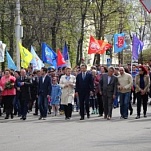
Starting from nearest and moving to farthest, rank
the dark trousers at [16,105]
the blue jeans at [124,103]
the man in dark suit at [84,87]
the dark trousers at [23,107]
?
1. the blue jeans at [124,103]
2. the man in dark suit at [84,87]
3. the dark trousers at [23,107]
4. the dark trousers at [16,105]

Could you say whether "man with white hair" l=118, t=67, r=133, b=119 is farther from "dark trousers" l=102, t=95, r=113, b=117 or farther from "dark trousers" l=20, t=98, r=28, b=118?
"dark trousers" l=20, t=98, r=28, b=118

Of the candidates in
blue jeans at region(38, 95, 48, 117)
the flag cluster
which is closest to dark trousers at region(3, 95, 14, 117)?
blue jeans at region(38, 95, 48, 117)

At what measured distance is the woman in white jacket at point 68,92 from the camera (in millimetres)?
18594

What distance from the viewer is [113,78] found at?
18.2 meters

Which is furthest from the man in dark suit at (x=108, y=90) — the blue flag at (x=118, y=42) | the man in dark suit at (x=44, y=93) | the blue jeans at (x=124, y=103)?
the blue flag at (x=118, y=42)

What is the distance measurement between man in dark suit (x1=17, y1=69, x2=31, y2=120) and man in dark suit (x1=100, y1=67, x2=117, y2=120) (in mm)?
2841

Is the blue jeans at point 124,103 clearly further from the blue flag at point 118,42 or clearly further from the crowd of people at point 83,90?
the blue flag at point 118,42

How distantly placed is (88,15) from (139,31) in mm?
21669

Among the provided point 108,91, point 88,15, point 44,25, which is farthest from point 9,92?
point 88,15

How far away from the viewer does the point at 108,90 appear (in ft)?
59.7

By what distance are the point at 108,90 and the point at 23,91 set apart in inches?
126

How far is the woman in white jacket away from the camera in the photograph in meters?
18.6

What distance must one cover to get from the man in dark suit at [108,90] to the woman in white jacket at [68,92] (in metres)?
1.21

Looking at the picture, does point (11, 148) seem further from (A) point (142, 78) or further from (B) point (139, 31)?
(B) point (139, 31)
